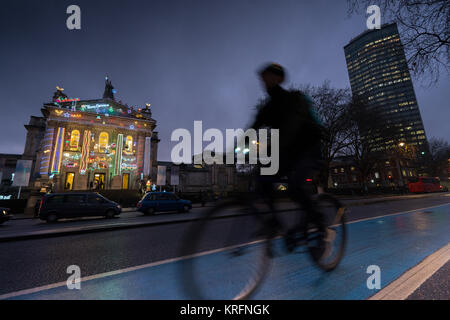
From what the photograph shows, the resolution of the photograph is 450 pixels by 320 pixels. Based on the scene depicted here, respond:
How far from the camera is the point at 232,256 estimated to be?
7.13 feet

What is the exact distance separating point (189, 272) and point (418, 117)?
102 metres

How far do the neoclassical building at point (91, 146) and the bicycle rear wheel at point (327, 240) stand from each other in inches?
1256

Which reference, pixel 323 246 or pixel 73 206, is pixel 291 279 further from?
pixel 73 206

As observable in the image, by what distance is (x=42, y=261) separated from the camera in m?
3.22

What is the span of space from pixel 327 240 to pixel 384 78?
12406mm

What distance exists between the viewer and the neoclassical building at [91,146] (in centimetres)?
2696

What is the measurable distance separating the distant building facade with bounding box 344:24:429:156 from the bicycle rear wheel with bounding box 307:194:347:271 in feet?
19.5

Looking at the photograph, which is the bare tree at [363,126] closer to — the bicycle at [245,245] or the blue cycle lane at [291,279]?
the blue cycle lane at [291,279]

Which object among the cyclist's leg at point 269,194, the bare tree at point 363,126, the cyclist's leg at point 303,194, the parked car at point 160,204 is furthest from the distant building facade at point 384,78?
the parked car at point 160,204

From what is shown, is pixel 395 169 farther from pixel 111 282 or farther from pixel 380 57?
pixel 111 282

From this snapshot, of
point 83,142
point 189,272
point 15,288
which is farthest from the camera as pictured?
point 83,142

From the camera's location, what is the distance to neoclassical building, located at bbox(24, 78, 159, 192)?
26961 millimetres

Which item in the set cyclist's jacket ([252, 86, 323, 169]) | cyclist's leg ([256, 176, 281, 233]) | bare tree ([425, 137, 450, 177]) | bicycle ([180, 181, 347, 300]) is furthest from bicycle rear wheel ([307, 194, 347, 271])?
bare tree ([425, 137, 450, 177])
